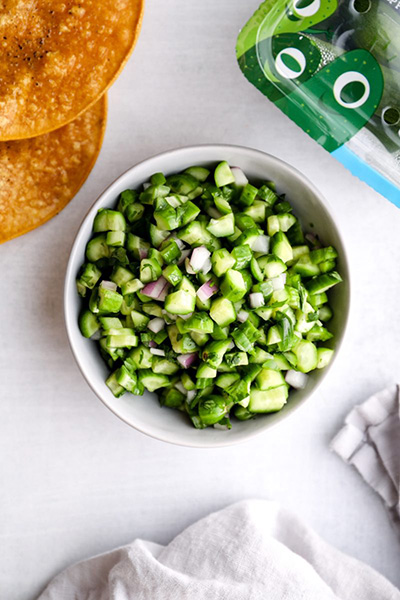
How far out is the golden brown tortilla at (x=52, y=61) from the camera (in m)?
1.41

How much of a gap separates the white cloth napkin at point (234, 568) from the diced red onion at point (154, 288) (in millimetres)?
668

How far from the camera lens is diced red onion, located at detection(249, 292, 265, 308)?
54.1 inches

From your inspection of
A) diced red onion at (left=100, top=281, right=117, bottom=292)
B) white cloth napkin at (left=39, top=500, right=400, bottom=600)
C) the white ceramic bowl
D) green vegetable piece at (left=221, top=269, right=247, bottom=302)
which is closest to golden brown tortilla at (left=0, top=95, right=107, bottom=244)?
the white ceramic bowl

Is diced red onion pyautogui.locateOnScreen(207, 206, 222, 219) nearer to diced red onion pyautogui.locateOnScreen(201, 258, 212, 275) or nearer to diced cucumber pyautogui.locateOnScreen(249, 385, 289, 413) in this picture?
diced red onion pyautogui.locateOnScreen(201, 258, 212, 275)

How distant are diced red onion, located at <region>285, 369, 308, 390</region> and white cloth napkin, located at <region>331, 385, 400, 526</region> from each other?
0.28 m

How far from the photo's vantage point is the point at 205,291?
4.50 feet

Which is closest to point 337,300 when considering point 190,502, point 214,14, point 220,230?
point 220,230

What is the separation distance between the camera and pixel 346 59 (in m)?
1.42

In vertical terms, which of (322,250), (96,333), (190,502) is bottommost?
(190,502)

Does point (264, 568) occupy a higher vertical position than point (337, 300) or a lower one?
lower

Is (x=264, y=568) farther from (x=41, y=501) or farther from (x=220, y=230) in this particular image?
(x=220, y=230)

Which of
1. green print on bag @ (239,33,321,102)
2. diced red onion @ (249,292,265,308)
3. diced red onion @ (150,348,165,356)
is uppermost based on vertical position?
green print on bag @ (239,33,321,102)

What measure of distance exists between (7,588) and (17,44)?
140 cm

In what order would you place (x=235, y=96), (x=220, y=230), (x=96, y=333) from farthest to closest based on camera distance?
(x=235, y=96)
(x=96, y=333)
(x=220, y=230)
